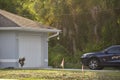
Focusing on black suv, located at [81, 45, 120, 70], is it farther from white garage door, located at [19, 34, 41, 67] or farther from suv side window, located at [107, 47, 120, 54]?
white garage door, located at [19, 34, 41, 67]

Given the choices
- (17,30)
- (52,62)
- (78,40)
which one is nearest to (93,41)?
(78,40)

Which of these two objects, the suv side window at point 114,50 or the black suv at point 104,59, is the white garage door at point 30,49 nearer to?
the black suv at point 104,59

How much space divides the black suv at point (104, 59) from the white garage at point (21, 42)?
16.1 feet

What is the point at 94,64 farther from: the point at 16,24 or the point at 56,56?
the point at 56,56

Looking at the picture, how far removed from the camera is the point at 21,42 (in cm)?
3241

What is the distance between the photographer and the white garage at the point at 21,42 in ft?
104

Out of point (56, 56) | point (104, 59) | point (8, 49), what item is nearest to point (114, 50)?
point (104, 59)

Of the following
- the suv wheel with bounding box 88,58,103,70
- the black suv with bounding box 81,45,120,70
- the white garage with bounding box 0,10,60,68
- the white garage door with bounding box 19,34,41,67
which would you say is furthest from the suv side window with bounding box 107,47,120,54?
the white garage door with bounding box 19,34,41,67

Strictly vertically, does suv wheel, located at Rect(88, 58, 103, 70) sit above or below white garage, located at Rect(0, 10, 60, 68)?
below

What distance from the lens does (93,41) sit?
45.1 meters

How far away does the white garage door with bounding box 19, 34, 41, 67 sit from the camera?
32531 mm

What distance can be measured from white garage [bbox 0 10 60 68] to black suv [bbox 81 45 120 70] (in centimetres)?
491

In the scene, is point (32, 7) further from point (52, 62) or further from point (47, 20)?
point (52, 62)

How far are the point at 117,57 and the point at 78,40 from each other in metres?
18.5
